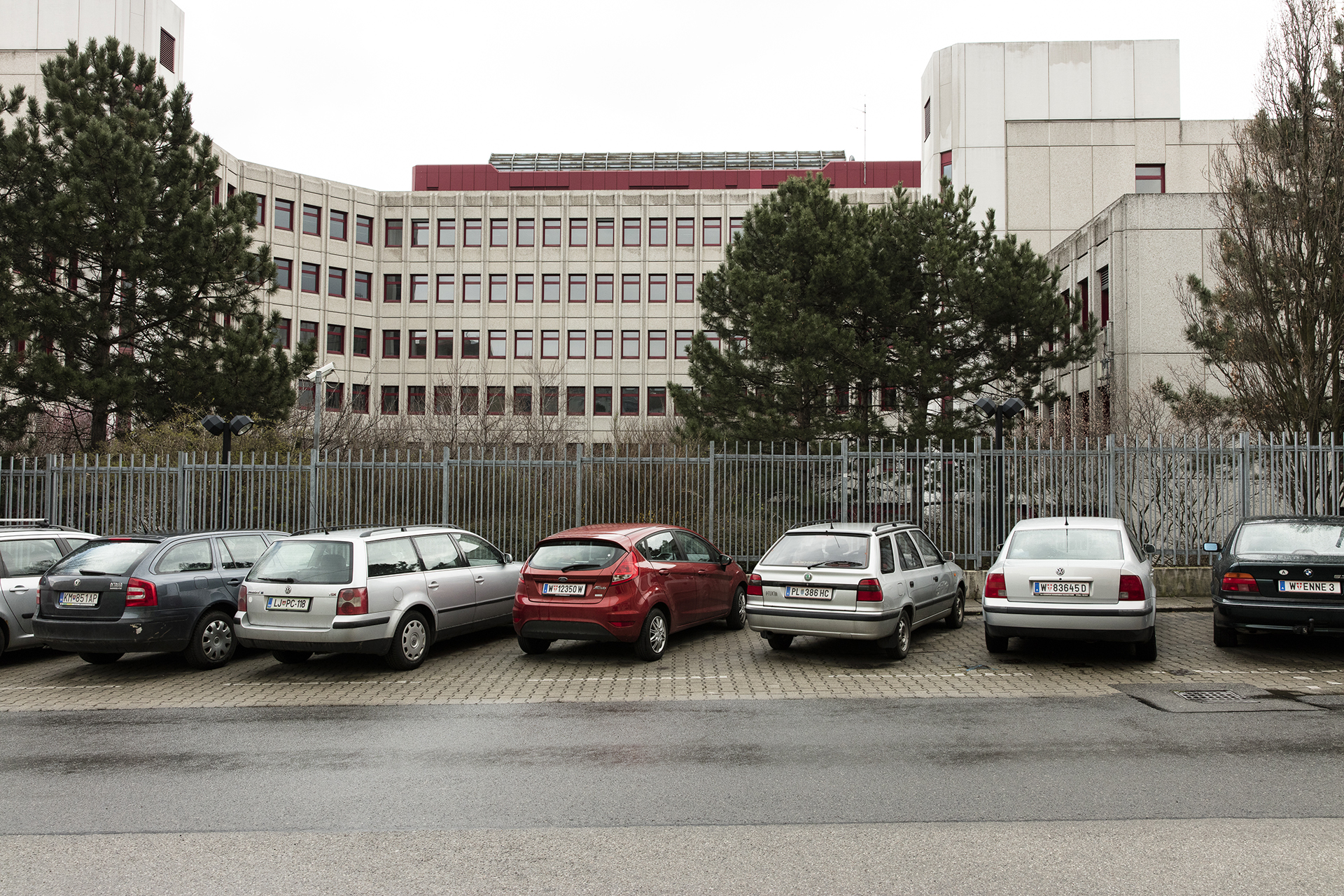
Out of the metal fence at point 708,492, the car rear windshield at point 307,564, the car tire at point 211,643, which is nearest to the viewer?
the car rear windshield at point 307,564

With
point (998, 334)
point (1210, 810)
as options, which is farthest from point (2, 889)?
point (998, 334)

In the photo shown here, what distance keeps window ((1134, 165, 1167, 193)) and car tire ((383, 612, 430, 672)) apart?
36.6 m

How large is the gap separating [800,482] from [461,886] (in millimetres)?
13243

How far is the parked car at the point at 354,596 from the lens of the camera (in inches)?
398

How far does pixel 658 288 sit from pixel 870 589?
4625 centimetres

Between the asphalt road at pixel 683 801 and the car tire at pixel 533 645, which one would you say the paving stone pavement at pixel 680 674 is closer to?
the car tire at pixel 533 645

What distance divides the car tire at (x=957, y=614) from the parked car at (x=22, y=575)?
34.6 ft

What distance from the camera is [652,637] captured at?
1091cm

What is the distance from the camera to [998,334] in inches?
933

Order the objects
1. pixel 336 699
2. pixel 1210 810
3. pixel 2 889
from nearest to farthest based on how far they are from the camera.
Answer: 1. pixel 2 889
2. pixel 1210 810
3. pixel 336 699

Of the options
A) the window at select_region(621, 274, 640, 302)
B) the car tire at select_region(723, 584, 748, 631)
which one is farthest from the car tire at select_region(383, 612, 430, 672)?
the window at select_region(621, 274, 640, 302)

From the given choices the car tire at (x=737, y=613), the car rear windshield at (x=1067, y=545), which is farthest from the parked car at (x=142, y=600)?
the car rear windshield at (x=1067, y=545)

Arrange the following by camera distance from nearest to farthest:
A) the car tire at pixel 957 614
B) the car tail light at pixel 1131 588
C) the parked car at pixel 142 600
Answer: the car tail light at pixel 1131 588
the parked car at pixel 142 600
the car tire at pixel 957 614

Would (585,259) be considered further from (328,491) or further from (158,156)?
(328,491)
